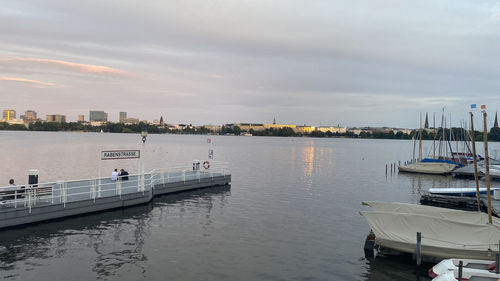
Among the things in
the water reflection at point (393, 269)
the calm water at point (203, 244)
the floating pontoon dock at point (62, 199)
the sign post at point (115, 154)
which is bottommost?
the water reflection at point (393, 269)

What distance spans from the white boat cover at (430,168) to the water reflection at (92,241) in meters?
53.9

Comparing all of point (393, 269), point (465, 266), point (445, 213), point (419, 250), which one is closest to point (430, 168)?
point (445, 213)

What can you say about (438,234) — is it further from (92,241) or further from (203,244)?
(92,241)

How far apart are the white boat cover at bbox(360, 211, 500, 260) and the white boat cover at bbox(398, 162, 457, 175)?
55.6m

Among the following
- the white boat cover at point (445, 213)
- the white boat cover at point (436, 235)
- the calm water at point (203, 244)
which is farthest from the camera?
the white boat cover at point (445, 213)

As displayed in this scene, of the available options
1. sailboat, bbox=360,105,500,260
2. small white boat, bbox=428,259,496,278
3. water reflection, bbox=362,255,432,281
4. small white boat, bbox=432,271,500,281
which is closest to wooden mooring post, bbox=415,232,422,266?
sailboat, bbox=360,105,500,260

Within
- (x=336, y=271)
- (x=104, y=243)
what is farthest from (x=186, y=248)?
(x=336, y=271)

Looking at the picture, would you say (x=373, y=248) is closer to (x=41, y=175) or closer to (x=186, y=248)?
(x=186, y=248)

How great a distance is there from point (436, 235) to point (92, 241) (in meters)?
19.6

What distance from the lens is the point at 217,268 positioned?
62.2 ft

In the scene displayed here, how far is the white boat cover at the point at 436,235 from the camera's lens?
18.8 metres

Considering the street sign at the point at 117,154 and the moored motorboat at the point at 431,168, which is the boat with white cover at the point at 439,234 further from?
the moored motorboat at the point at 431,168

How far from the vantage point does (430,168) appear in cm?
7075

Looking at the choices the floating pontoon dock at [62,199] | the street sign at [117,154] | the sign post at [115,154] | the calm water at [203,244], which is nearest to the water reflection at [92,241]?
the calm water at [203,244]
